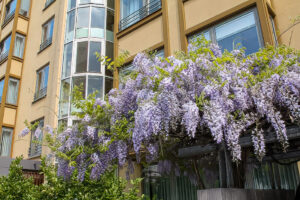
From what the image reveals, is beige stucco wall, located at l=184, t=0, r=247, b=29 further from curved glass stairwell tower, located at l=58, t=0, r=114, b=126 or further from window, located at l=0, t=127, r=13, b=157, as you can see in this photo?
window, located at l=0, t=127, r=13, b=157

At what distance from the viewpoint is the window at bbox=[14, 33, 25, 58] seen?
19688 millimetres

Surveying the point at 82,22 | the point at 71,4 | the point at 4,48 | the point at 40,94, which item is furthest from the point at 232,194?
the point at 4,48

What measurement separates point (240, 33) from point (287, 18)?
50.8 inches

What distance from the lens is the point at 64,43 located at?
16.0 metres

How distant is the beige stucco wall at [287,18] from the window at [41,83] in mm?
11889

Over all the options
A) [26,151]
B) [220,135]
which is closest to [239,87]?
[220,135]

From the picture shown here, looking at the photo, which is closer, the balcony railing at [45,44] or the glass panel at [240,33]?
the glass panel at [240,33]

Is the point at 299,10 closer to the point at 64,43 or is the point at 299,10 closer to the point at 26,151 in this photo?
the point at 64,43

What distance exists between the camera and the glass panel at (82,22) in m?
15.6

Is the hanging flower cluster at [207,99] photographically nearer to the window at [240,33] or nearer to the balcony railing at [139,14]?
the window at [240,33]

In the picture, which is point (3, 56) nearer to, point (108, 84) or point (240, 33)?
point (108, 84)

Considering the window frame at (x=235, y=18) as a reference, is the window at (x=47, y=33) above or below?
above

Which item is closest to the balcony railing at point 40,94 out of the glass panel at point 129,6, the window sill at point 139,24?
the window sill at point 139,24

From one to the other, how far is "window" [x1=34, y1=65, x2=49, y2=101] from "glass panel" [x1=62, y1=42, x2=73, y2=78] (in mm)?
1745
